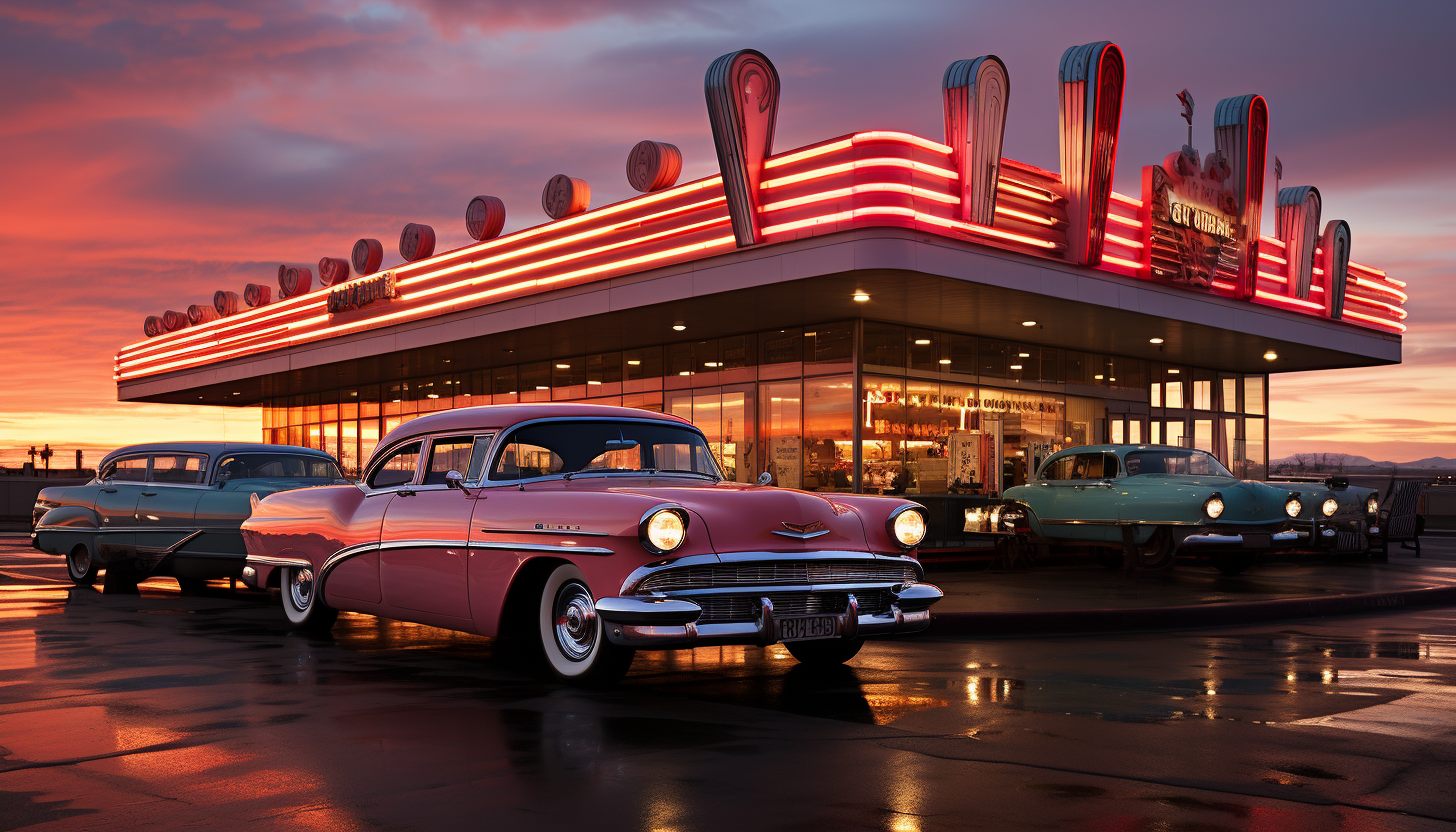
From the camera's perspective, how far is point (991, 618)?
11.1 m

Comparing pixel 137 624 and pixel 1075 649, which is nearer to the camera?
pixel 1075 649

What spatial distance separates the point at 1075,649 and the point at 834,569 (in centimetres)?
315

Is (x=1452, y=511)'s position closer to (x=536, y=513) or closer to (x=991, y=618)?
(x=991, y=618)

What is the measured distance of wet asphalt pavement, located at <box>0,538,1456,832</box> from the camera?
4641 mm

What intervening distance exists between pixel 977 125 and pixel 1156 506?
6086 mm

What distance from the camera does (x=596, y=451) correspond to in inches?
338

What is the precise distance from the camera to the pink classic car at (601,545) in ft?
23.3

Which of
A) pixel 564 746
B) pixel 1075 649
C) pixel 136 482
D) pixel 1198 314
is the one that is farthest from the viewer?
pixel 1198 314

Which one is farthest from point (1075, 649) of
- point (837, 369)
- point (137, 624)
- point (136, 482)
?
point (837, 369)

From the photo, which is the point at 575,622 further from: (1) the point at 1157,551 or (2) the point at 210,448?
(1) the point at 1157,551

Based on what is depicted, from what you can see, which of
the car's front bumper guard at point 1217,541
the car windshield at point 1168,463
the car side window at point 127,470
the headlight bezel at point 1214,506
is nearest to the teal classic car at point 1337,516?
the car windshield at point 1168,463

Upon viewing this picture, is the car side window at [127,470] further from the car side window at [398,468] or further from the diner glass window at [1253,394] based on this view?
the diner glass window at [1253,394]

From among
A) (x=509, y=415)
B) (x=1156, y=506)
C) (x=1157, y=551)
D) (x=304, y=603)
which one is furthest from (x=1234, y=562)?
(x=304, y=603)

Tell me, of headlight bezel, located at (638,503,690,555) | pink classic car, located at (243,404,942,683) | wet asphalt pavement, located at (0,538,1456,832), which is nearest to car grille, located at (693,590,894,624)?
pink classic car, located at (243,404,942,683)
